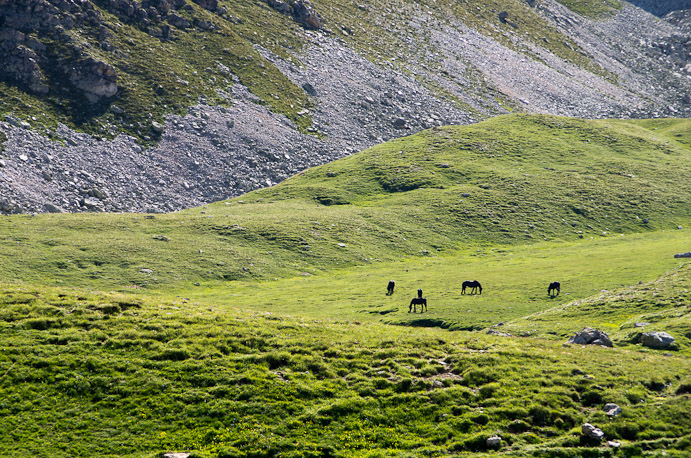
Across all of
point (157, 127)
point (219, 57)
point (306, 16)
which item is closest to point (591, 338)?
point (157, 127)

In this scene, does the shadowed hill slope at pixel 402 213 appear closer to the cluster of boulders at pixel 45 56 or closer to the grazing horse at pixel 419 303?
the grazing horse at pixel 419 303

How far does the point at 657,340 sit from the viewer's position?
26.3 m

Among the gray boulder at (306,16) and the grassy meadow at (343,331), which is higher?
the gray boulder at (306,16)

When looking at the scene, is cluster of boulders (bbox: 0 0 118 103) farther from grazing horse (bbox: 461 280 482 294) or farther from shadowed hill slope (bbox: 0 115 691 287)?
grazing horse (bbox: 461 280 482 294)

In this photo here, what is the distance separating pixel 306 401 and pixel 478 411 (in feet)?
22.0

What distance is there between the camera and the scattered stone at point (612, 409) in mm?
19522

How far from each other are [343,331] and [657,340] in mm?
15879

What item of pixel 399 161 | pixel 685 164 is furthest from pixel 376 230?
pixel 685 164

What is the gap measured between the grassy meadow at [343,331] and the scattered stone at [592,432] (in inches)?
8.2

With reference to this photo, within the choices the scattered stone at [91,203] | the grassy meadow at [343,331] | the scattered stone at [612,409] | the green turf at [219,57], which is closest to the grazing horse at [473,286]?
the grassy meadow at [343,331]

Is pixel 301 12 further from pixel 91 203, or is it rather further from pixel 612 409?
pixel 612 409

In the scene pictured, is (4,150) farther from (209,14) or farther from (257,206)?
(209,14)

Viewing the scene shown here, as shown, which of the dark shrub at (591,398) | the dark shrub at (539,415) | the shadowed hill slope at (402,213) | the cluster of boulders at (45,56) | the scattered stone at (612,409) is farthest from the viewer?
the cluster of boulders at (45,56)

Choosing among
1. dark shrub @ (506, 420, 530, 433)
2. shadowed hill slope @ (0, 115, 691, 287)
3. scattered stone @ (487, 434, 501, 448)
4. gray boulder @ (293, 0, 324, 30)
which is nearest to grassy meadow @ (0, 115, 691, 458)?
dark shrub @ (506, 420, 530, 433)
